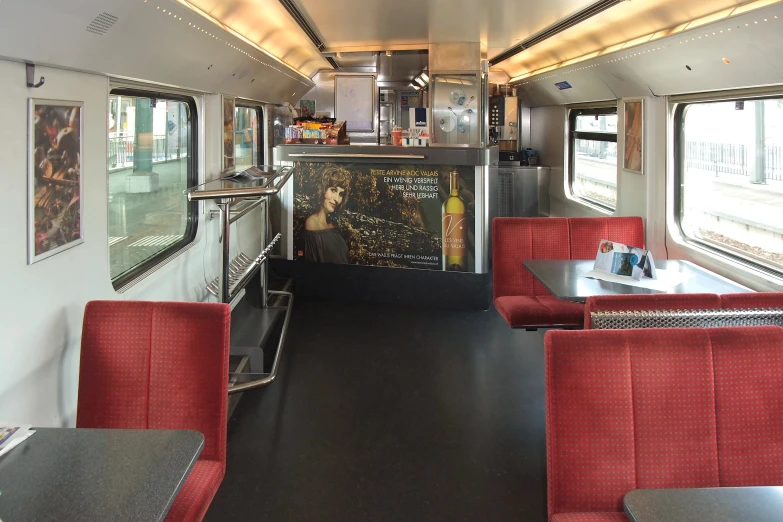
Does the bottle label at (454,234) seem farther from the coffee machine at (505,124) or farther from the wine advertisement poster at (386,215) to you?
the coffee machine at (505,124)

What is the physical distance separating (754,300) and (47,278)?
252 centimetres

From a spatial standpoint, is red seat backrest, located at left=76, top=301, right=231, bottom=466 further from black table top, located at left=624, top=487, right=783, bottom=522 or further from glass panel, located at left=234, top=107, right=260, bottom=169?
glass panel, located at left=234, top=107, right=260, bottom=169

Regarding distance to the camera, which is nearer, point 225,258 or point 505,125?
point 225,258

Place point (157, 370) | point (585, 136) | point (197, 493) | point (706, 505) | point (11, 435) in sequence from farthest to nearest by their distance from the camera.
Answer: point (585, 136)
point (157, 370)
point (197, 493)
point (11, 435)
point (706, 505)

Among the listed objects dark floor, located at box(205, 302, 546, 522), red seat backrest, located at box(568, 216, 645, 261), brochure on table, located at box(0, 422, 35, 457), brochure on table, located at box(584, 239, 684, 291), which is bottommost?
dark floor, located at box(205, 302, 546, 522)

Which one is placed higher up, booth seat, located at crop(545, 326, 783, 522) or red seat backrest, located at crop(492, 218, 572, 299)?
red seat backrest, located at crop(492, 218, 572, 299)

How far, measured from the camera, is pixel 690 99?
4.23 m

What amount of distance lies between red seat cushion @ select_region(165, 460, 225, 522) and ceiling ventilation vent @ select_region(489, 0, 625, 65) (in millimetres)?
3424

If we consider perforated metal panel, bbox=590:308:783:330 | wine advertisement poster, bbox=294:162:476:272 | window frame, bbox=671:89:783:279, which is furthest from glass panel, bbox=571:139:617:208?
perforated metal panel, bbox=590:308:783:330

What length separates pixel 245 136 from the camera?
576 centimetres

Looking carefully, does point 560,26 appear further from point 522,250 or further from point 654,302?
point 654,302

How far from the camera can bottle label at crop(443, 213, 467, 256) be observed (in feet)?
17.9

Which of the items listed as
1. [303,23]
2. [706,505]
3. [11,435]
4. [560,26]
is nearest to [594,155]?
[560,26]

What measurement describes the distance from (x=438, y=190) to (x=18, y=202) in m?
3.72
